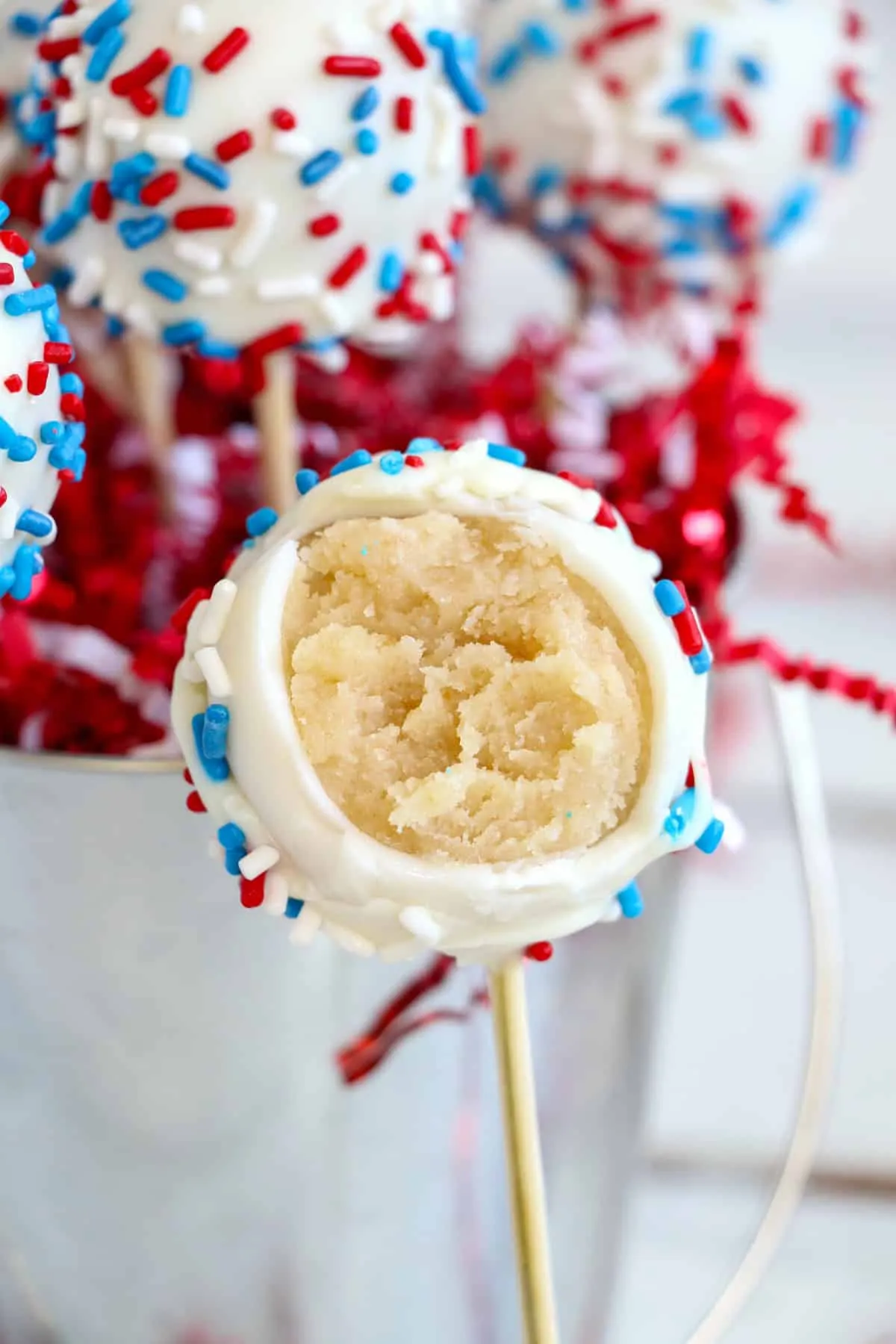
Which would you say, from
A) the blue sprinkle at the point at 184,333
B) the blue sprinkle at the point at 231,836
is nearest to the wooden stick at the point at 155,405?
the blue sprinkle at the point at 184,333

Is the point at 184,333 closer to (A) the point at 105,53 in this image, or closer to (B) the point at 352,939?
(A) the point at 105,53

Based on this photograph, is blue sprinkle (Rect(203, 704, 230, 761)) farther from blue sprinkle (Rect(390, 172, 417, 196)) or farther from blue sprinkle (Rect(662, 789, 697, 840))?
blue sprinkle (Rect(390, 172, 417, 196))

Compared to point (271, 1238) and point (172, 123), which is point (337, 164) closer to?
point (172, 123)

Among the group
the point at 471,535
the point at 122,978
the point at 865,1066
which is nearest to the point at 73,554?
the point at 122,978

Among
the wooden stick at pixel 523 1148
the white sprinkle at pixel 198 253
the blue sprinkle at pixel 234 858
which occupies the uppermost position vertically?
the white sprinkle at pixel 198 253

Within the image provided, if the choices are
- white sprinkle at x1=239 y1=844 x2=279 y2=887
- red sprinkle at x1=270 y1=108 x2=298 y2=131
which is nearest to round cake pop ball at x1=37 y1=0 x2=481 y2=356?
red sprinkle at x1=270 y1=108 x2=298 y2=131

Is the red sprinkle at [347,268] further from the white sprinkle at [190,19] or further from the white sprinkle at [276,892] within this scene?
the white sprinkle at [276,892]
